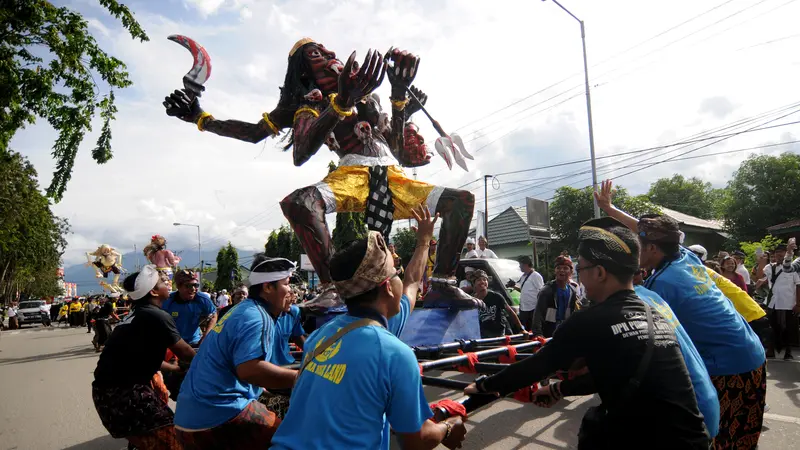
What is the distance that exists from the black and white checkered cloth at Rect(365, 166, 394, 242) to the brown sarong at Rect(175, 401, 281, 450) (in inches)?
57.3

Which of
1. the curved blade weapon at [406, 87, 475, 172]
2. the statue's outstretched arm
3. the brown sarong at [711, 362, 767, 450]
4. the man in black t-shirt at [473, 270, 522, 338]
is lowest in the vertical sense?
the brown sarong at [711, 362, 767, 450]

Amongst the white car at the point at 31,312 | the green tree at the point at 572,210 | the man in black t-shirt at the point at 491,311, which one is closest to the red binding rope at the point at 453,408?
the man in black t-shirt at the point at 491,311

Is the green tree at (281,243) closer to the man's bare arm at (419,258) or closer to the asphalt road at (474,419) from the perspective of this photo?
the asphalt road at (474,419)

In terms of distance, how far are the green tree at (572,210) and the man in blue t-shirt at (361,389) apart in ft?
76.2

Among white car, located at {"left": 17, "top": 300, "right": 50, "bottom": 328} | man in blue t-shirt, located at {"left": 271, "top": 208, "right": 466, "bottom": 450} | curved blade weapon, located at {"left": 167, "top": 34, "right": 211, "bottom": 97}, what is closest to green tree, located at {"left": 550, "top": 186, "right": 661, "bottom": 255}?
curved blade weapon, located at {"left": 167, "top": 34, "right": 211, "bottom": 97}

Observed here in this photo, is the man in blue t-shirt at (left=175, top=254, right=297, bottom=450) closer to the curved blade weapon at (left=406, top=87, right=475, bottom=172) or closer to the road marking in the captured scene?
the curved blade weapon at (left=406, top=87, right=475, bottom=172)

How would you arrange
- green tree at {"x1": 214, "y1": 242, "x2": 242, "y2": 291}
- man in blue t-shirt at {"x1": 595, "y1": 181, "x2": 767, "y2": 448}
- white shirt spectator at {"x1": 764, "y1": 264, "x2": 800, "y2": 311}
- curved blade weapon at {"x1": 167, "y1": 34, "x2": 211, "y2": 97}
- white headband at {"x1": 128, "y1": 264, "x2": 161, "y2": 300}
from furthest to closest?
1. green tree at {"x1": 214, "y1": 242, "x2": 242, "y2": 291}
2. white shirt spectator at {"x1": 764, "y1": 264, "x2": 800, "y2": 311}
3. curved blade weapon at {"x1": 167, "y1": 34, "x2": 211, "y2": 97}
4. white headband at {"x1": 128, "y1": 264, "x2": 161, "y2": 300}
5. man in blue t-shirt at {"x1": 595, "y1": 181, "x2": 767, "y2": 448}

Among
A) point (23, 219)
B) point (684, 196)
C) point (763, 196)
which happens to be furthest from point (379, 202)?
point (684, 196)

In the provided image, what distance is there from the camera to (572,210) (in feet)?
80.1

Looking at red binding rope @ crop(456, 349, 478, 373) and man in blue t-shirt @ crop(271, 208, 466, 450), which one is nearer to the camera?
man in blue t-shirt @ crop(271, 208, 466, 450)

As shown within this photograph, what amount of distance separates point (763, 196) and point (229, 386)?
2634 cm

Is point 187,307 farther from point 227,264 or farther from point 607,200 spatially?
point 227,264

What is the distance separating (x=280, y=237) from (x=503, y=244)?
13.9 m

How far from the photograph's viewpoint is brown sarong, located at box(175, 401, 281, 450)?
267cm
